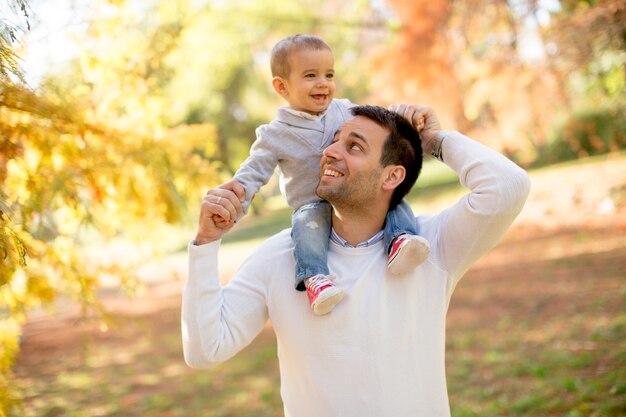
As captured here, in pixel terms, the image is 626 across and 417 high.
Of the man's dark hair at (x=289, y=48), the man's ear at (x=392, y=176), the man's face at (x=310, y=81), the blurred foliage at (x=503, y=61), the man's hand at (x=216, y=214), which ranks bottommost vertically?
the man's hand at (x=216, y=214)

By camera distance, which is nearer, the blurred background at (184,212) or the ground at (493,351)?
→ the blurred background at (184,212)

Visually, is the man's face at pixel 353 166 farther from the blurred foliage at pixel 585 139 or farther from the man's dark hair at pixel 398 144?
the blurred foliage at pixel 585 139

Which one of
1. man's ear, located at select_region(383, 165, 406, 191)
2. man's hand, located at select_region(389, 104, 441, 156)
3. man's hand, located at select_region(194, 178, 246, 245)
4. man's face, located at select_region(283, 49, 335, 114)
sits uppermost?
man's face, located at select_region(283, 49, 335, 114)

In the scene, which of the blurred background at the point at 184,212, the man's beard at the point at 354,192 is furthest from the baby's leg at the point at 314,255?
the blurred background at the point at 184,212

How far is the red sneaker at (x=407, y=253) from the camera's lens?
2166 mm

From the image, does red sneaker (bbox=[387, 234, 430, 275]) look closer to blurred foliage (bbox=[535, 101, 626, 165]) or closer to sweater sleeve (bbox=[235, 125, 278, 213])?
sweater sleeve (bbox=[235, 125, 278, 213])

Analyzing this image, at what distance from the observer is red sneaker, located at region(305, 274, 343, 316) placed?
82.7 inches

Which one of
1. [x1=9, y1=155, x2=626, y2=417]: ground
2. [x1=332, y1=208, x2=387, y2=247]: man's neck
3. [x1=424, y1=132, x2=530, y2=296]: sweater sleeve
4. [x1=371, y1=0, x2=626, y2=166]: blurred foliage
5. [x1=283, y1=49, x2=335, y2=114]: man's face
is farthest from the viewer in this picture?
[x1=371, y1=0, x2=626, y2=166]: blurred foliage

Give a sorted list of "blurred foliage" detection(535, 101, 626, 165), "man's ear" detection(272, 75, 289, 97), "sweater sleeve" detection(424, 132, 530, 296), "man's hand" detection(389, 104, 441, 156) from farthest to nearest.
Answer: "blurred foliage" detection(535, 101, 626, 165)
"man's ear" detection(272, 75, 289, 97)
"man's hand" detection(389, 104, 441, 156)
"sweater sleeve" detection(424, 132, 530, 296)

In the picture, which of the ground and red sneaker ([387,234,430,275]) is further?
the ground

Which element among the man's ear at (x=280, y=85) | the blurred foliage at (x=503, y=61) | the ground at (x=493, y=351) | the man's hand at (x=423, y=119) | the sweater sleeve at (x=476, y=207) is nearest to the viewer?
the sweater sleeve at (x=476, y=207)

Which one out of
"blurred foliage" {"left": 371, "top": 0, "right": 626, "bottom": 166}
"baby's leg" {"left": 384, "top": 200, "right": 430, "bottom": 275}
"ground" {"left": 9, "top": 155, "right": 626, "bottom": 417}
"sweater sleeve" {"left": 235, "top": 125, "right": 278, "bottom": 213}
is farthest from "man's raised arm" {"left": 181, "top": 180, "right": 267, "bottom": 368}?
"blurred foliage" {"left": 371, "top": 0, "right": 626, "bottom": 166}

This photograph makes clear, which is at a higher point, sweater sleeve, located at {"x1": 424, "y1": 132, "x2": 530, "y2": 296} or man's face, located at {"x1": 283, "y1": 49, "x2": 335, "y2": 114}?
man's face, located at {"x1": 283, "y1": 49, "x2": 335, "y2": 114}

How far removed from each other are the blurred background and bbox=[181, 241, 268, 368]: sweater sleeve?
56 cm
